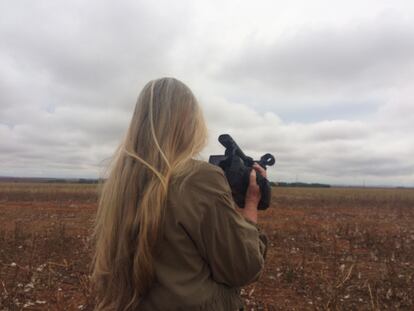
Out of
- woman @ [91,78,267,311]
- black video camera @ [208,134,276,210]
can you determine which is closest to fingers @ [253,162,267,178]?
black video camera @ [208,134,276,210]

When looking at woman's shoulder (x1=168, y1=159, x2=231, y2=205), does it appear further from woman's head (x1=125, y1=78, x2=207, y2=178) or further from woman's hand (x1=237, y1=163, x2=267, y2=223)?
woman's hand (x1=237, y1=163, x2=267, y2=223)

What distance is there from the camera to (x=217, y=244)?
1.74 m

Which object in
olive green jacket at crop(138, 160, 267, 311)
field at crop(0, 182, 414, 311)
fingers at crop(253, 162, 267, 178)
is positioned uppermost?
fingers at crop(253, 162, 267, 178)

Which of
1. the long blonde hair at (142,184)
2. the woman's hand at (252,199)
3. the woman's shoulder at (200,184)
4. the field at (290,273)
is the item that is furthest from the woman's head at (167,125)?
the field at (290,273)

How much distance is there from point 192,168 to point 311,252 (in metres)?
8.44

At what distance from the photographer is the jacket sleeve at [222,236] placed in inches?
68.1

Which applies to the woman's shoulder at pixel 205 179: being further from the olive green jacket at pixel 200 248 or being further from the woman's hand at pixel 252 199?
the woman's hand at pixel 252 199

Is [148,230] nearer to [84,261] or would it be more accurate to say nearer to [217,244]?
[217,244]

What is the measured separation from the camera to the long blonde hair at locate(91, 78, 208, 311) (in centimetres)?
174

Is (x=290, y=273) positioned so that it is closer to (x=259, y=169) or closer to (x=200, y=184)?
(x=259, y=169)

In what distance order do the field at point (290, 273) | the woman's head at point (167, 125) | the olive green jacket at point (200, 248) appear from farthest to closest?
the field at point (290, 273) < the woman's head at point (167, 125) < the olive green jacket at point (200, 248)

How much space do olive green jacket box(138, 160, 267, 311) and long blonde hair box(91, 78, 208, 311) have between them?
52mm

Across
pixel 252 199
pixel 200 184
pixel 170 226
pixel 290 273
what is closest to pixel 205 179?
pixel 200 184

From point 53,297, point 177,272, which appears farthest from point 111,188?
point 53,297
